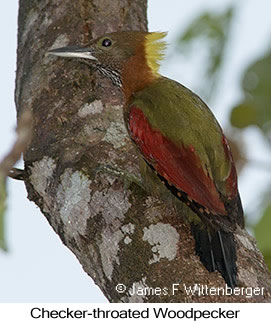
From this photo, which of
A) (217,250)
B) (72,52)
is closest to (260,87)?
(217,250)

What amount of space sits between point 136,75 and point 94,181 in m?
1.31

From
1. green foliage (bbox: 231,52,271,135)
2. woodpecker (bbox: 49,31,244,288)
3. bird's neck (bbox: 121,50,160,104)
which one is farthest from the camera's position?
bird's neck (bbox: 121,50,160,104)

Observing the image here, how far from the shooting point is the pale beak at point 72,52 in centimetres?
334

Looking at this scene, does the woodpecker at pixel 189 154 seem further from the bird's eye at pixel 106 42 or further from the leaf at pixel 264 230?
the leaf at pixel 264 230

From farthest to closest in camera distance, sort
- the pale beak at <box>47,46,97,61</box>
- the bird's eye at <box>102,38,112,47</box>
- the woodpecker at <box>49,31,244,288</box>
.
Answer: the bird's eye at <box>102,38,112,47</box> → the pale beak at <box>47,46,97,61</box> → the woodpecker at <box>49,31,244,288</box>

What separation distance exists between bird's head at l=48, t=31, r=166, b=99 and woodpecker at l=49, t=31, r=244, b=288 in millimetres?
13

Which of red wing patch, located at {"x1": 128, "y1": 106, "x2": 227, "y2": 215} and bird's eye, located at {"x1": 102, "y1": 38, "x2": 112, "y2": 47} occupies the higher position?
bird's eye, located at {"x1": 102, "y1": 38, "x2": 112, "y2": 47}

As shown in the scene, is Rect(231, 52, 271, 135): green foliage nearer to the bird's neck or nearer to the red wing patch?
the red wing patch

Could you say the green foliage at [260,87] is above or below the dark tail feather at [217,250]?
above

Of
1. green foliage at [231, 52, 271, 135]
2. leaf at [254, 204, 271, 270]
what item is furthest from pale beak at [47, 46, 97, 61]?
leaf at [254, 204, 271, 270]

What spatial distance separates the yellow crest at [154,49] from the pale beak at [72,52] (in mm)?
438

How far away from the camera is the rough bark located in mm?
2303

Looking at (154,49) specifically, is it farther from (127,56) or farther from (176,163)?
(176,163)

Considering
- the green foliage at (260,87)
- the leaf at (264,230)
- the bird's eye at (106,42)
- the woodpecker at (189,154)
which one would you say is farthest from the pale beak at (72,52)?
the leaf at (264,230)
